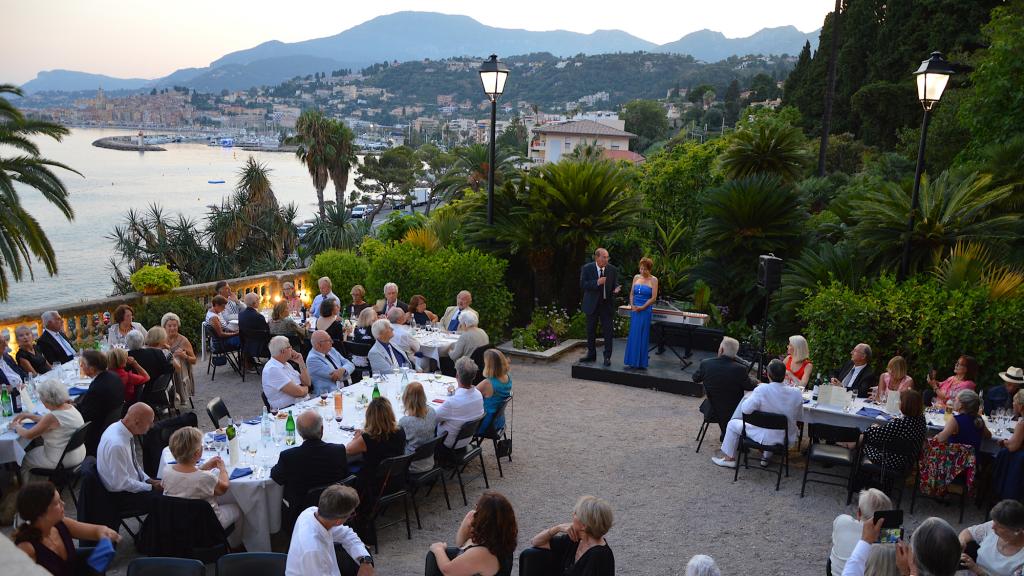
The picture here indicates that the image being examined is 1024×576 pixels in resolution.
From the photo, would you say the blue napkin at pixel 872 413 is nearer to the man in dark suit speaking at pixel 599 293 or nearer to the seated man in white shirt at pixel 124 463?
the man in dark suit speaking at pixel 599 293

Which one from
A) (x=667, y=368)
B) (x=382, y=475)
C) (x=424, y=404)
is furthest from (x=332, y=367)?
(x=667, y=368)

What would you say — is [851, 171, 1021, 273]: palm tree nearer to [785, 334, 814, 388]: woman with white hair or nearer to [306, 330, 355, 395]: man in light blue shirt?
[785, 334, 814, 388]: woman with white hair

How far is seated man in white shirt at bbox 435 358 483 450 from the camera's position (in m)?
6.80

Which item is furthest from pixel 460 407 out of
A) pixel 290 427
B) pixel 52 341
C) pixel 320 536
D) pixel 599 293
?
pixel 52 341

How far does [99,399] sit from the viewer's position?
675cm

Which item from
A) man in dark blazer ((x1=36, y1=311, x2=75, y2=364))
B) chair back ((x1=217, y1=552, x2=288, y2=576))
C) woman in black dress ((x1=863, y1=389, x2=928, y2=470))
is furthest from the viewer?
man in dark blazer ((x1=36, y1=311, x2=75, y2=364))

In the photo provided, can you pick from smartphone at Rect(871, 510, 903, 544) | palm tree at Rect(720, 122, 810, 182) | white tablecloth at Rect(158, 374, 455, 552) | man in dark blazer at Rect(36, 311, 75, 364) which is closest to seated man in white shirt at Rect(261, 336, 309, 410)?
white tablecloth at Rect(158, 374, 455, 552)

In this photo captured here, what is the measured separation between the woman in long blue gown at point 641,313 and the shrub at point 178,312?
651 cm

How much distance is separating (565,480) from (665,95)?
477ft

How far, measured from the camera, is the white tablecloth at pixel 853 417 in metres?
7.07

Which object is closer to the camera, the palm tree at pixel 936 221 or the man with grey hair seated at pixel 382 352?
the man with grey hair seated at pixel 382 352

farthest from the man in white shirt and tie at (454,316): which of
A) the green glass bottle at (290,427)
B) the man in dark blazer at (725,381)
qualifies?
the green glass bottle at (290,427)

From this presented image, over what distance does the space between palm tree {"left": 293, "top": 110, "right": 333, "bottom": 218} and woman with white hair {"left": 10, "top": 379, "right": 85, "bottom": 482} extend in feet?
98.5

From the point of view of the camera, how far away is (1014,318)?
8031 millimetres
